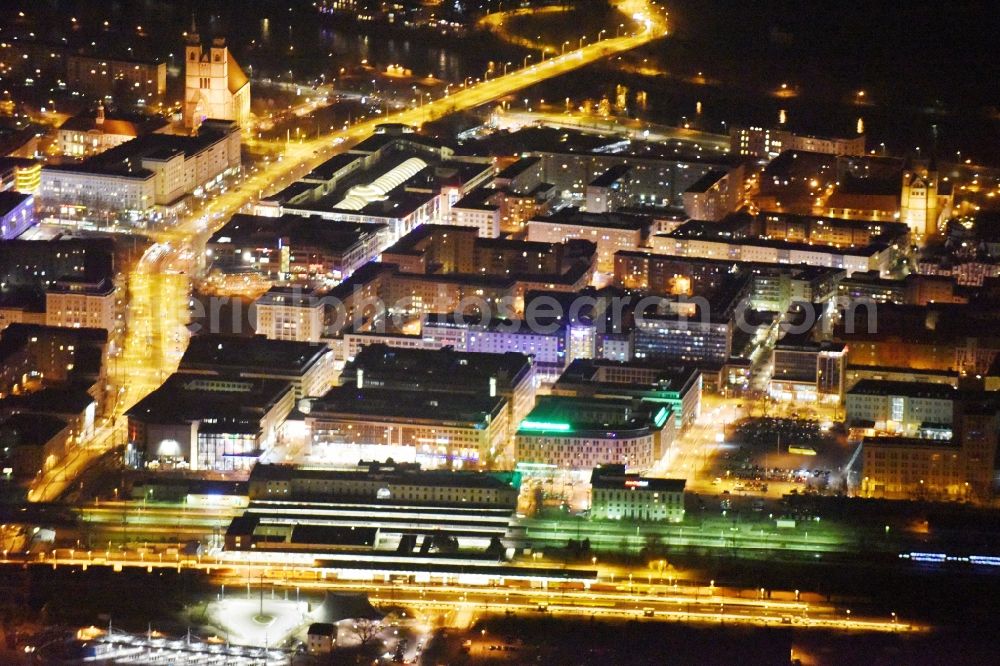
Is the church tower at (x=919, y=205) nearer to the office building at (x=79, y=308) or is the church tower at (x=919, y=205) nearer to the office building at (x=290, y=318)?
the office building at (x=290, y=318)

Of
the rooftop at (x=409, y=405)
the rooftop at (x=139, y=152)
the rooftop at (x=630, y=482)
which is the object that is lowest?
the rooftop at (x=630, y=482)

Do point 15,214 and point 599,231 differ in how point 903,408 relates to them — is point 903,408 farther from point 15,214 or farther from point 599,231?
point 15,214

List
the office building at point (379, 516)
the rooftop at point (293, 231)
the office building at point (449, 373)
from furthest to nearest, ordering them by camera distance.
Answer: the rooftop at point (293, 231), the office building at point (449, 373), the office building at point (379, 516)

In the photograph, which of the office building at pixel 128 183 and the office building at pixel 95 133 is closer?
the office building at pixel 128 183

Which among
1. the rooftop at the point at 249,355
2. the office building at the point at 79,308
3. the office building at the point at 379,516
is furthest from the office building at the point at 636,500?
the office building at the point at 79,308

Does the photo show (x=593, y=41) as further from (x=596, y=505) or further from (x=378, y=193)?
(x=596, y=505)

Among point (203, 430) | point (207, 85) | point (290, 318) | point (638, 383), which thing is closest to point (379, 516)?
point (203, 430)

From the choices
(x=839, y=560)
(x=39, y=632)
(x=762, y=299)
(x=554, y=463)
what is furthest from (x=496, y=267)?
(x=39, y=632)
